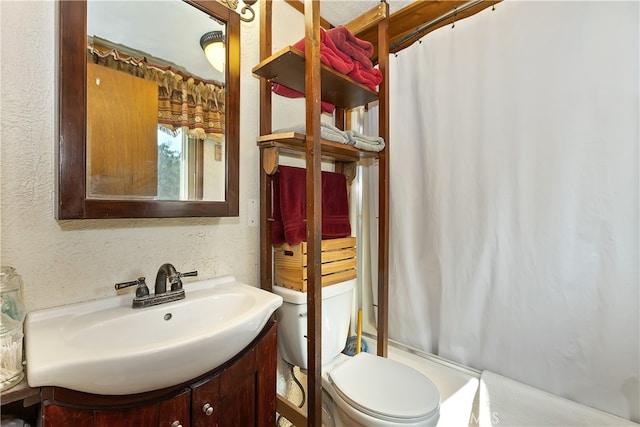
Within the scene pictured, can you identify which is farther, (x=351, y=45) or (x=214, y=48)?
(x=351, y=45)

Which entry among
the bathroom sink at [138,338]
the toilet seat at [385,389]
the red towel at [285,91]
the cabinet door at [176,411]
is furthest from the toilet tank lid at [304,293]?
the red towel at [285,91]

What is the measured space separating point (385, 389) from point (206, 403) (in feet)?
2.26

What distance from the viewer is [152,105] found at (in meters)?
0.98

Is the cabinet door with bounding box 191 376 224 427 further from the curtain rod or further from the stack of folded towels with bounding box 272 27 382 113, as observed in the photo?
the curtain rod

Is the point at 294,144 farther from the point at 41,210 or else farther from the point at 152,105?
the point at 41,210

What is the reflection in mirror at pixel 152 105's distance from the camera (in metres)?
0.86

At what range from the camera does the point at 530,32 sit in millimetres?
1224

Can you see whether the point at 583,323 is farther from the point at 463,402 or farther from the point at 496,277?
the point at 463,402

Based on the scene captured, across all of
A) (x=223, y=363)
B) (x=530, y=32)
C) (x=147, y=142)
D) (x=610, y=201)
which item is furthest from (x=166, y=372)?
(x=530, y=32)

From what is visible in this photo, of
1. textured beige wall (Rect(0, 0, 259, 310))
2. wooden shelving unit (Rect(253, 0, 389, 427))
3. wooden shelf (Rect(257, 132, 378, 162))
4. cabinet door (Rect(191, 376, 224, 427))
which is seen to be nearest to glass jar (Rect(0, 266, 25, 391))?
textured beige wall (Rect(0, 0, 259, 310))

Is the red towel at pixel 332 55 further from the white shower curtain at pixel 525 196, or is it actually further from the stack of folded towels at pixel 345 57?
the white shower curtain at pixel 525 196

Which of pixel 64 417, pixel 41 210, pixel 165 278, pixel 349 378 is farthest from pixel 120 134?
pixel 349 378

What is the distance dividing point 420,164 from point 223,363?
4.35ft

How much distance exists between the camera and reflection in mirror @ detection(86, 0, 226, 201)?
86cm
